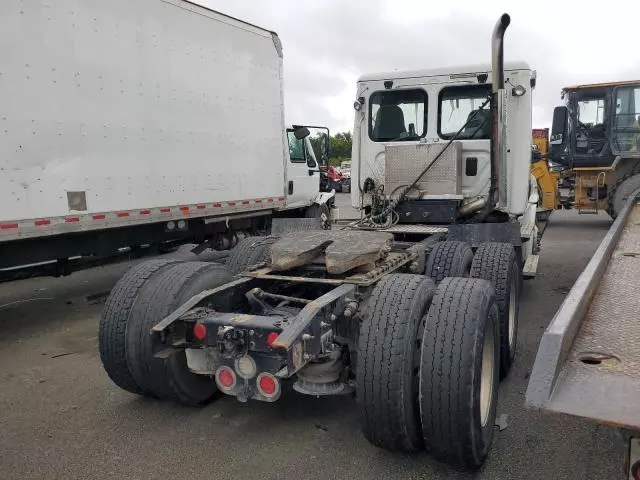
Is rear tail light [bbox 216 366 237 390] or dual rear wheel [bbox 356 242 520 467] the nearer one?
dual rear wheel [bbox 356 242 520 467]

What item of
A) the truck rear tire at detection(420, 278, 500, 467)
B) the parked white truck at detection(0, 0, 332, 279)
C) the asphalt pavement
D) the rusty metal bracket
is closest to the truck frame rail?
the truck rear tire at detection(420, 278, 500, 467)

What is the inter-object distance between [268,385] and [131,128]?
171 inches

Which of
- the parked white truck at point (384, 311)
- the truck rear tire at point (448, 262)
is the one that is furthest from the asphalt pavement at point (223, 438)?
the truck rear tire at point (448, 262)

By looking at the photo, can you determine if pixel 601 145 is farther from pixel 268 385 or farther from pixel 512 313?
pixel 268 385

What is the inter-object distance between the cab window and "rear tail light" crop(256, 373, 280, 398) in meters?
7.29

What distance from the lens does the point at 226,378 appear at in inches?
128

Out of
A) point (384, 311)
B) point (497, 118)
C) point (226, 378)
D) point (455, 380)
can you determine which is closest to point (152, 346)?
point (226, 378)

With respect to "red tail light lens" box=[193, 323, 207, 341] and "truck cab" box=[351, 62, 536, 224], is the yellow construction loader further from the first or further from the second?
"red tail light lens" box=[193, 323, 207, 341]

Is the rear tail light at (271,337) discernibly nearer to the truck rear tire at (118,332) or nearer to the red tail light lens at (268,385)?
the red tail light lens at (268,385)

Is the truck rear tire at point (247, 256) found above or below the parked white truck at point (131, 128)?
below

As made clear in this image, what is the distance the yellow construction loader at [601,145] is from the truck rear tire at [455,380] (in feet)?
29.5

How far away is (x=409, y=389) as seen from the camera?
119 inches

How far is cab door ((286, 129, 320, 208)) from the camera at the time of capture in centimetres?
1000

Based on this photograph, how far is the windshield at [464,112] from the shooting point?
20.1 feet
